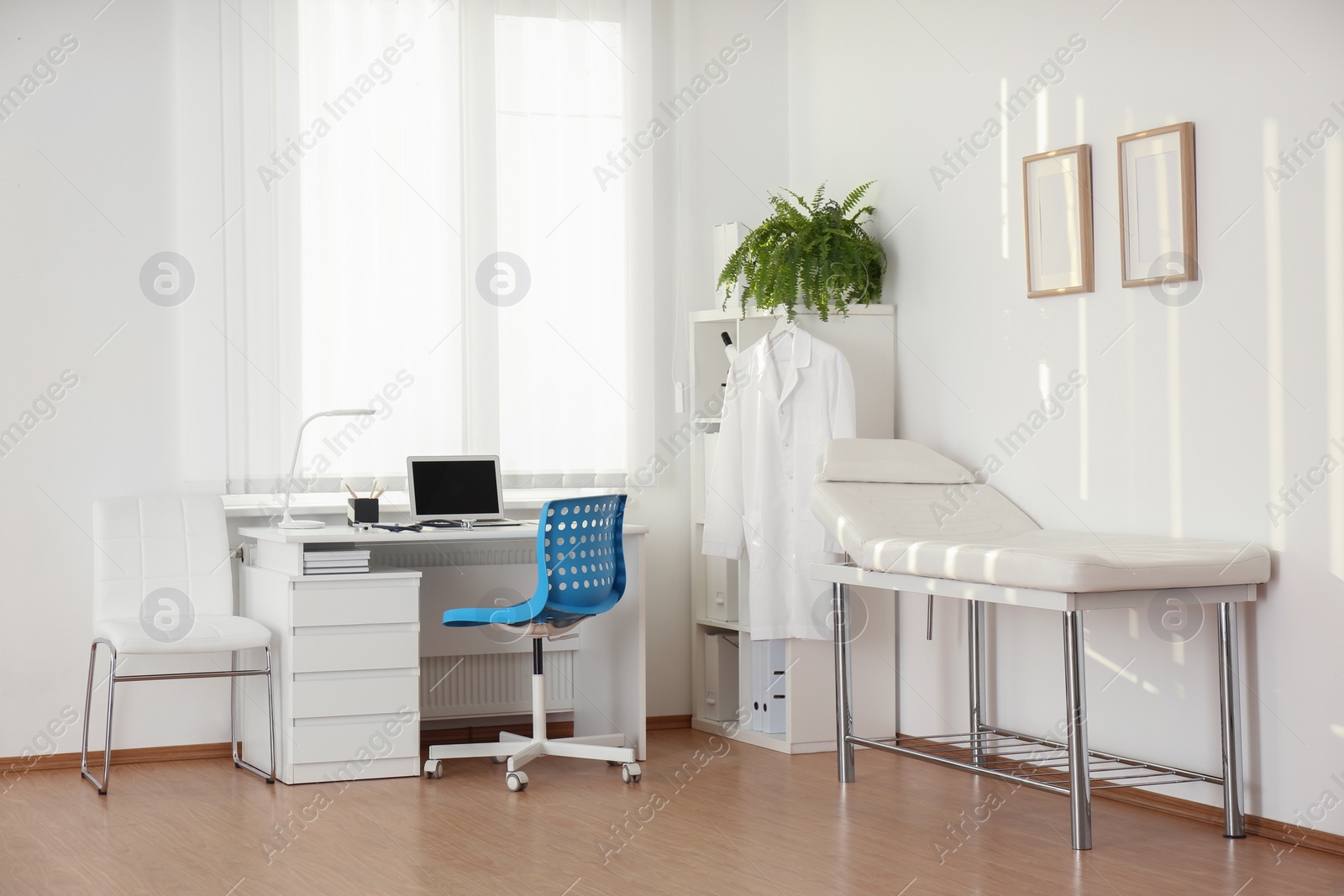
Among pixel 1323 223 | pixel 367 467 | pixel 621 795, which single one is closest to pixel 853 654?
pixel 621 795

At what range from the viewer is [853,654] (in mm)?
4836

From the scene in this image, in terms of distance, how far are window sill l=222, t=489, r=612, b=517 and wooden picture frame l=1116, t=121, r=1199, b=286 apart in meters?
2.06

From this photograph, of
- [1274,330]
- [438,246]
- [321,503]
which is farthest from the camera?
[438,246]

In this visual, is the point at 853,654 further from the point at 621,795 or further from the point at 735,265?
the point at 735,265

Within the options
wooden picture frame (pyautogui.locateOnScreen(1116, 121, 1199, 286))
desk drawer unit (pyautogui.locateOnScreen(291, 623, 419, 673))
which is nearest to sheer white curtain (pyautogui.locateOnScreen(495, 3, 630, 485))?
desk drawer unit (pyautogui.locateOnScreen(291, 623, 419, 673))

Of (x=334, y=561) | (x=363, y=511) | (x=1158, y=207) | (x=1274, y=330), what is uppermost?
(x=1158, y=207)

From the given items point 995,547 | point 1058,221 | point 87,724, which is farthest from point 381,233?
point 995,547

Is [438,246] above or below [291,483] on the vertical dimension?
above

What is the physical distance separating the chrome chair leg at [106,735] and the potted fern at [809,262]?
2.40 meters

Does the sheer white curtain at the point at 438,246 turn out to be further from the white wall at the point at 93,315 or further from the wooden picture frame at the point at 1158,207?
the wooden picture frame at the point at 1158,207

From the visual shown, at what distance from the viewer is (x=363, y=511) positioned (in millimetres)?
4574

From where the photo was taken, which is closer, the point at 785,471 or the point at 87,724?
the point at 87,724

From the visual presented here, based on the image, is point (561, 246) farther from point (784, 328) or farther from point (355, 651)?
point (355, 651)

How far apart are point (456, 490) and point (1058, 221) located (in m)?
2.24
